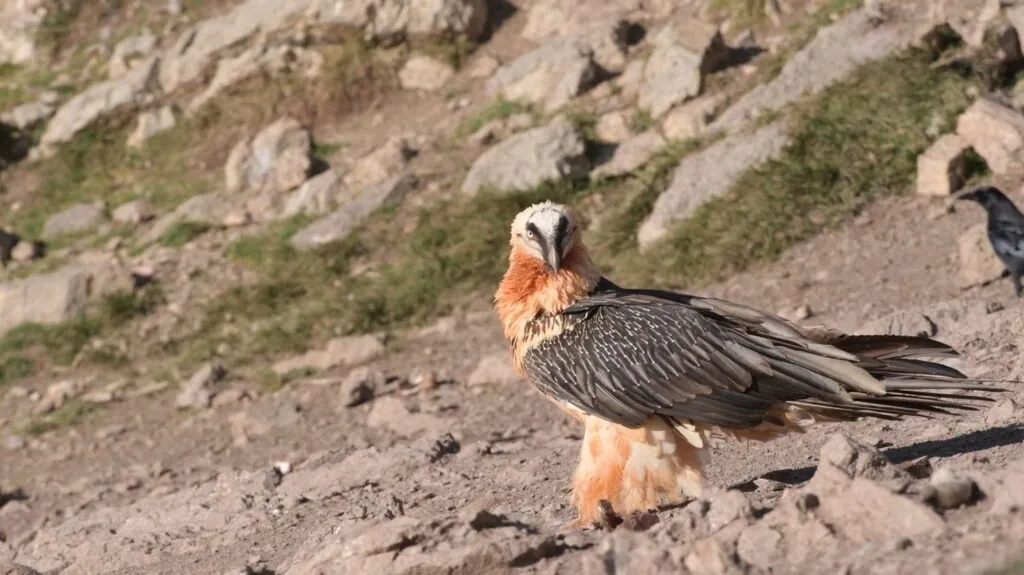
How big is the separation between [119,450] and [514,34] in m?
8.20

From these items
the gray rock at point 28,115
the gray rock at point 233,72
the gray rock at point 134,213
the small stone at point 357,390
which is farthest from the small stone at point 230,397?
the gray rock at point 28,115

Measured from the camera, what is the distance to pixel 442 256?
1440 centimetres

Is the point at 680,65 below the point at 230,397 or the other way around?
the other way around

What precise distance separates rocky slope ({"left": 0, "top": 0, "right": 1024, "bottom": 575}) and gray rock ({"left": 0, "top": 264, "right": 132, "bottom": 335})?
0.13 feet

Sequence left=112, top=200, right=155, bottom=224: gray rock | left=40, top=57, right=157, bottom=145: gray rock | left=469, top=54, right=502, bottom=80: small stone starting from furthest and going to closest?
1. left=40, top=57, right=157, bottom=145: gray rock
2. left=469, top=54, right=502, bottom=80: small stone
3. left=112, top=200, right=155, bottom=224: gray rock

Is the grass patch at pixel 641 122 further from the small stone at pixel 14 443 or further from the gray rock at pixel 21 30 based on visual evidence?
the gray rock at pixel 21 30

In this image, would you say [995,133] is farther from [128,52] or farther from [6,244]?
[128,52]

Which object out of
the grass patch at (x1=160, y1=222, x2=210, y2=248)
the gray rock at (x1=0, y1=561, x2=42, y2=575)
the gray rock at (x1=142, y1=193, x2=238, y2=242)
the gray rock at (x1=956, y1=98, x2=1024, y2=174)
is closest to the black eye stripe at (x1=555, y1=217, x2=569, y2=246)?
the gray rock at (x1=0, y1=561, x2=42, y2=575)

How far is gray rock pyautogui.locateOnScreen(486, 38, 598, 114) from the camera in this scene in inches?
638

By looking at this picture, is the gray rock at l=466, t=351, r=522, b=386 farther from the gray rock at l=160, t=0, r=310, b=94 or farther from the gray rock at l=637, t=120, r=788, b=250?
the gray rock at l=160, t=0, r=310, b=94

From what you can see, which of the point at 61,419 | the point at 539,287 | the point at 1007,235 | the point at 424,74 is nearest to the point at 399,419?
the point at 61,419

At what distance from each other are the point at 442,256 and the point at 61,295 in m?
4.27

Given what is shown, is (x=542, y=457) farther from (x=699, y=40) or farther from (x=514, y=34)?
(x=514, y=34)

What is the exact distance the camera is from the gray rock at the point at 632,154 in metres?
14.6
